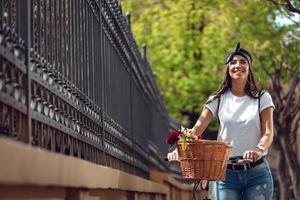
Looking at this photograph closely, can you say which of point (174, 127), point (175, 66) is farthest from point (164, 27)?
point (174, 127)

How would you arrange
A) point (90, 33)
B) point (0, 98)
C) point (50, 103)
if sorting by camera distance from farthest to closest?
point (90, 33)
point (50, 103)
point (0, 98)

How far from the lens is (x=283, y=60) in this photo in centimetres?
1811

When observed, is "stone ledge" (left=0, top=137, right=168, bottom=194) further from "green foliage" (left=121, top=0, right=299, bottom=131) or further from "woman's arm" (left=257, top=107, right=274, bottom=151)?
"green foliage" (left=121, top=0, right=299, bottom=131)

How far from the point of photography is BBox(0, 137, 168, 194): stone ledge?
2571 mm

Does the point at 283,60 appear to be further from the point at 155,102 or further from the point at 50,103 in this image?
the point at 50,103

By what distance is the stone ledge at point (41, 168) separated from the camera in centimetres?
257

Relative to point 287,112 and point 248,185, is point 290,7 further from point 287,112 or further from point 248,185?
point 287,112

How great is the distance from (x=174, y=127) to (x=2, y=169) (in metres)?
19.5

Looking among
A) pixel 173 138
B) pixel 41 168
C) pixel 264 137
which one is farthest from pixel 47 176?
pixel 264 137

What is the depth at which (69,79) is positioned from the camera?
526 cm

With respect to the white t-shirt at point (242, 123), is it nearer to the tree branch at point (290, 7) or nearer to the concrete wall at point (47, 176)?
the concrete wall at point (47, 176)

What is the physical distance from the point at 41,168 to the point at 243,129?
341cm

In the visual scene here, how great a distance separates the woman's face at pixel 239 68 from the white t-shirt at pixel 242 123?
16 cm

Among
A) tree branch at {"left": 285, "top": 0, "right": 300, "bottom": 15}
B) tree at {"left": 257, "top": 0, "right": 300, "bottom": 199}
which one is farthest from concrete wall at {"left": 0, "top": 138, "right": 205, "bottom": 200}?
tree at {"left": 257, "top": 0, "right": 300, "bottom": 199}
